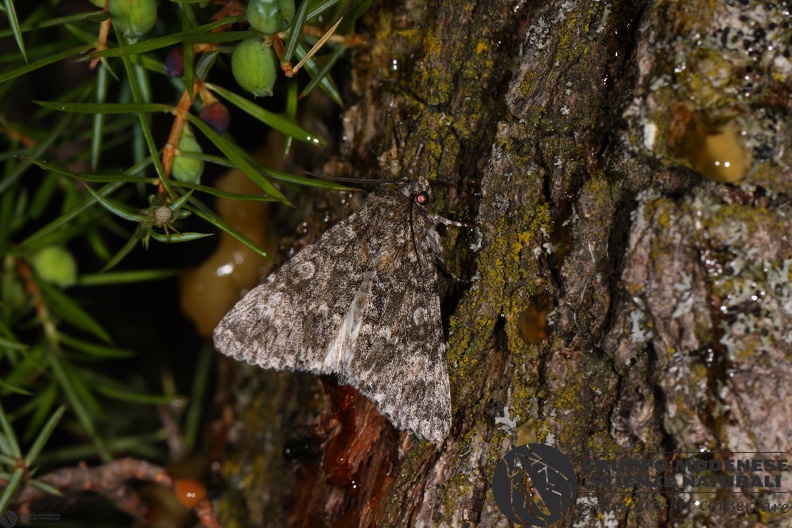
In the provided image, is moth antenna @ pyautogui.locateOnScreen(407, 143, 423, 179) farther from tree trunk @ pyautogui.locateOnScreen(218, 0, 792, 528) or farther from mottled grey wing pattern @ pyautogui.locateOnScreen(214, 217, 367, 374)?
mottled grey wing pattern @ pyautogui.locateOnScreen(214, 217, 367, 374)

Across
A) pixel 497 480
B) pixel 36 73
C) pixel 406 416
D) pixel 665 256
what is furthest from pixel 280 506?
pixel 36 73

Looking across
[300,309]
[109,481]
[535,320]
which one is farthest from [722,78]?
[109,481]

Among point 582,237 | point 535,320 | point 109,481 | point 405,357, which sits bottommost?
point 109,481

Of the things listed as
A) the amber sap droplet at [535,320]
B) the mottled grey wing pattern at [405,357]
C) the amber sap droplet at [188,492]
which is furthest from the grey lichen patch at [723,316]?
the amber sap droplet at [188,492]

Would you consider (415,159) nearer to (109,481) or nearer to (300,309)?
(300,309)

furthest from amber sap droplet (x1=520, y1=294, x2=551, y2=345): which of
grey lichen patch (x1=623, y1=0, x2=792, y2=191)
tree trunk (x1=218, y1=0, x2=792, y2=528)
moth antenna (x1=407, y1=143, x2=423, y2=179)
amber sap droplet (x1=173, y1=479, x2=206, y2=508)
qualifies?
amber sap droplet (x1=173, y1=479, x2=206, y2=508)
